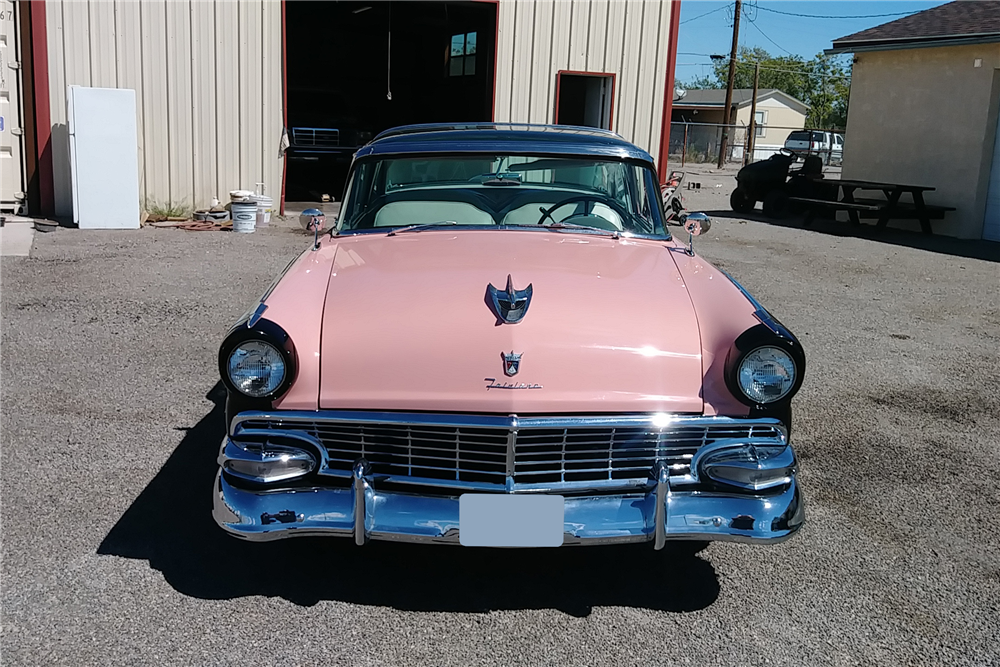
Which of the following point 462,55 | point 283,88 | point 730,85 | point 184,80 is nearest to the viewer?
point 184,80

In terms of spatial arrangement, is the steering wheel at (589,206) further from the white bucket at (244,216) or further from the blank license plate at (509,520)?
the white bucket at (244,216)

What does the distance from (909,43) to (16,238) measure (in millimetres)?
13674

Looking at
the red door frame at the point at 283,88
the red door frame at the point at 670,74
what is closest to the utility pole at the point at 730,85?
the red door frame at the point at 670,74

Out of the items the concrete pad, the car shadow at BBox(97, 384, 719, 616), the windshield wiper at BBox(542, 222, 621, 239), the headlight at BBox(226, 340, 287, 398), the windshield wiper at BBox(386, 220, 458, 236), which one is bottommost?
the car shadow at BBox(97, 384, 719, 616)

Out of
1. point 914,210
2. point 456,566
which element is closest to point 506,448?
point 456,566

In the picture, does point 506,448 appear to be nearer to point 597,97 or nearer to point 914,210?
point 597,97

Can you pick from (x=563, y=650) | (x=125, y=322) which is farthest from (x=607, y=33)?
(x=563, y=650)

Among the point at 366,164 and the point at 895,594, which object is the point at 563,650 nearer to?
the point at 895,594

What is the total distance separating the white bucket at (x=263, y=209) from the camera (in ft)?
39.6

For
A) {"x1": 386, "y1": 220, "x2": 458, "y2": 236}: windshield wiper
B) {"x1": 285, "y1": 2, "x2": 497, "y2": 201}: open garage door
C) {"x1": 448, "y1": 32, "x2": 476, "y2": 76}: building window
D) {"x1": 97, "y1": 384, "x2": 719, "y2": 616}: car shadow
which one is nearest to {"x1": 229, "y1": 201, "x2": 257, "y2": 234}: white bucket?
{"x1": 285, "y1": 2, "x2": 497, "y2": 201}: open garage door

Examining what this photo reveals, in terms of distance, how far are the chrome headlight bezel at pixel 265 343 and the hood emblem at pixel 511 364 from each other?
669mm

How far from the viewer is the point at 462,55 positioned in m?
18.6

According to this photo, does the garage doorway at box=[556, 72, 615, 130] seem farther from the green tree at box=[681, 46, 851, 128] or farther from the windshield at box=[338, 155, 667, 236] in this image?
the green tree at box=[681, 46, 851, 128]

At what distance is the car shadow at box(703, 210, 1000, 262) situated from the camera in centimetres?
1279
